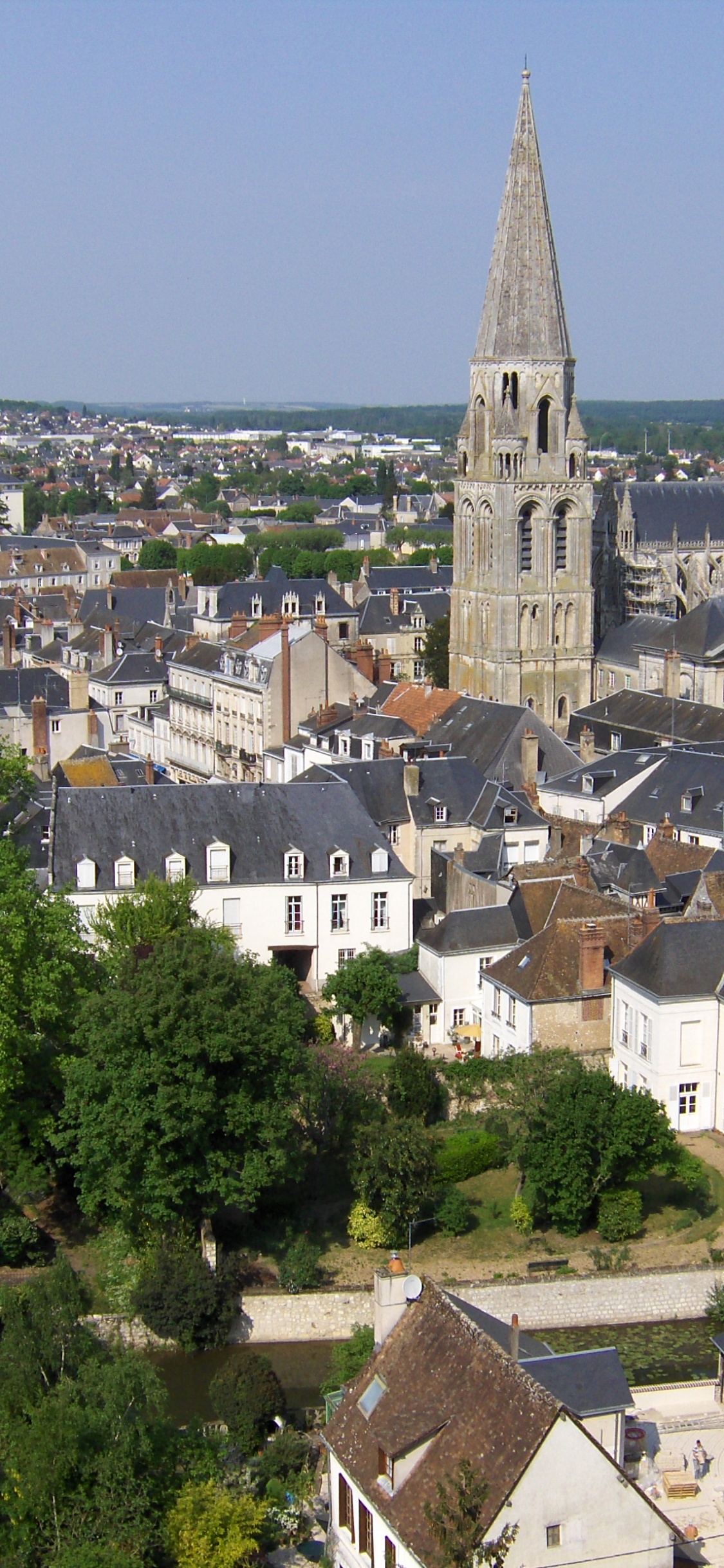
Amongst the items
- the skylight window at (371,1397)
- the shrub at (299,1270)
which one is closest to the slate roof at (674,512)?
the shrub at (299,1270)

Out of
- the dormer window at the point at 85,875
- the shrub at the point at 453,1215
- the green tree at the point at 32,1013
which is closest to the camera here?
the green tree at the point at 32,1013

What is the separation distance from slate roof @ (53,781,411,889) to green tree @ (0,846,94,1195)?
6.31m

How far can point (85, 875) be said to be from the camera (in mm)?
Result: 44750

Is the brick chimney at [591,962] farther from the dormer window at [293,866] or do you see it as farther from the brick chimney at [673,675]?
the brick chimney at [673,675]

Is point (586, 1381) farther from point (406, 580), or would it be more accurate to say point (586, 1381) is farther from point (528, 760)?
point (406, 580)

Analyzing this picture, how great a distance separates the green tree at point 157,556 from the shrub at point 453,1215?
113 metres

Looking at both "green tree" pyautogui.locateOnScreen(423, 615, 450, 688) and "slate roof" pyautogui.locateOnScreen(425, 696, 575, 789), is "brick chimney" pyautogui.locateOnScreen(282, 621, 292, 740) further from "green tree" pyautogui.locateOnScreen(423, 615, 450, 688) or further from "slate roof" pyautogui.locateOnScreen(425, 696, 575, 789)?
"green tree" pyautogui.locateOnScreen(423, 615, 450, 688)

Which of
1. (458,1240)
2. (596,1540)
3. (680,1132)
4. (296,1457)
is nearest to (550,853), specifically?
(680,1132)

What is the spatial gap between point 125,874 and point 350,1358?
1684 cm

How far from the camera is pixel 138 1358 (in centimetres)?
2761

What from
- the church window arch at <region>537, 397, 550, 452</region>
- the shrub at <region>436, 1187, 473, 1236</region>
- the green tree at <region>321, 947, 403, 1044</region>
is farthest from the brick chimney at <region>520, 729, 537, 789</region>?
the shrub at <region>436, 1187, 473, 1236</region>

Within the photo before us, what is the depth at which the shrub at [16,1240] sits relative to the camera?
35.7 metres

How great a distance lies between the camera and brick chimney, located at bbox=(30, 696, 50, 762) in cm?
7162

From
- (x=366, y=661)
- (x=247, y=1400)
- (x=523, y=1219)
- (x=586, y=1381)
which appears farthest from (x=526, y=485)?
(x=586, y=1381)
